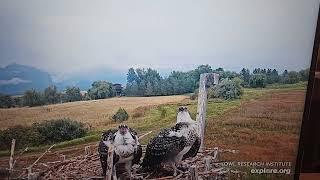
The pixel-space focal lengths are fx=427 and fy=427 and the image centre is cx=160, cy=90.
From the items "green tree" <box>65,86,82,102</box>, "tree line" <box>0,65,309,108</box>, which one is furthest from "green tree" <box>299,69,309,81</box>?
"green tree" <box>65,86,82,102</box>

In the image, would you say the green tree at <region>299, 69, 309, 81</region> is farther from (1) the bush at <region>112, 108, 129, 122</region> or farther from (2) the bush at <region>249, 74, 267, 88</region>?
(1) the bush at <region>112, 108, 129, 122</region>

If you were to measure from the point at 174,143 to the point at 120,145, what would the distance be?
21 centimetres

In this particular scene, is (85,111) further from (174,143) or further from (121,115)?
(174,143)

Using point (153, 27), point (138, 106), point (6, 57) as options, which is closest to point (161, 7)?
point (153, 27)

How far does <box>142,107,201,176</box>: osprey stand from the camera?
165 centimetres

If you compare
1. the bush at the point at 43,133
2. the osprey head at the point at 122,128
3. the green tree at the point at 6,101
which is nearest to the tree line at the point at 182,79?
the osprey head at the point at 122,128

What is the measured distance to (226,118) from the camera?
1682 mm

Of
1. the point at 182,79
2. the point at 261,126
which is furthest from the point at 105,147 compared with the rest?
the point at 261,126

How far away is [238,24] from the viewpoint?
5.29 feet

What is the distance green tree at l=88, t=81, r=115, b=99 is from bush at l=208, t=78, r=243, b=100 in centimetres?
38

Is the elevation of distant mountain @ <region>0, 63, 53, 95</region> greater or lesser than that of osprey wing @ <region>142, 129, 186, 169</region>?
greater

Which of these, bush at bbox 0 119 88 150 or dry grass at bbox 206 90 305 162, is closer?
bush at bbox 0 119 88 150

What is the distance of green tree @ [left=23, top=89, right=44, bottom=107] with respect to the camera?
156 centimetres

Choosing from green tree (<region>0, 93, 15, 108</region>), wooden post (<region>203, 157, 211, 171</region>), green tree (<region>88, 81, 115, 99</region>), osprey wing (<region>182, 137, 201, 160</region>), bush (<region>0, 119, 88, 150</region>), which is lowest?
wooden post (<region>203, 157, 211, 171</region>)
